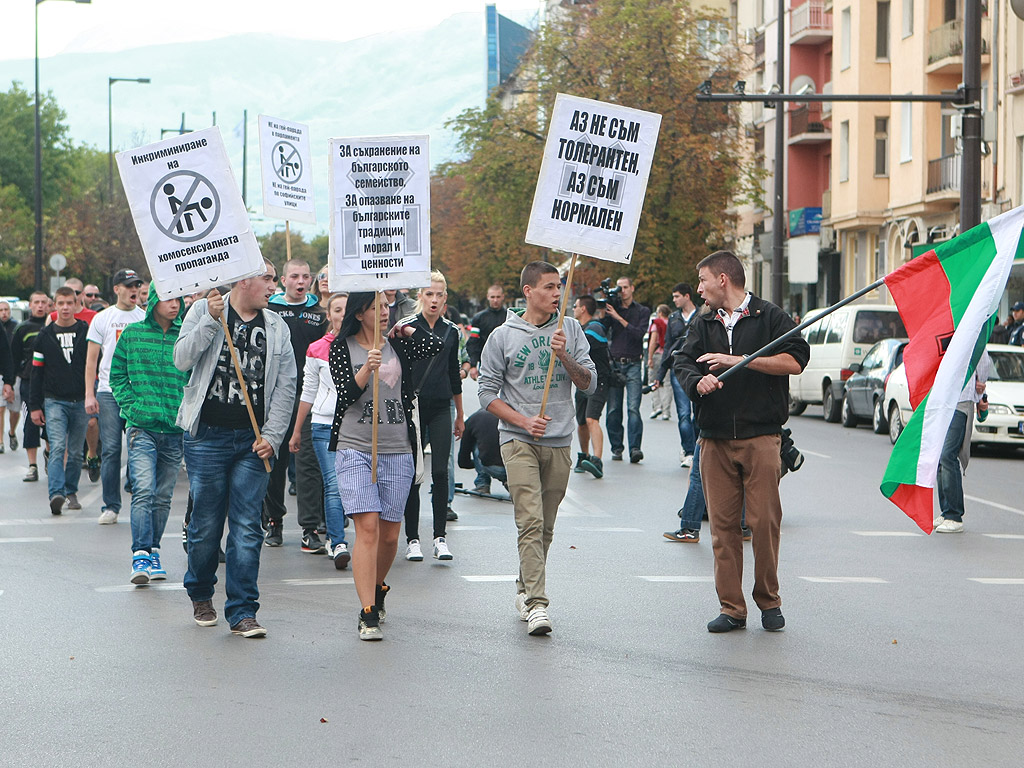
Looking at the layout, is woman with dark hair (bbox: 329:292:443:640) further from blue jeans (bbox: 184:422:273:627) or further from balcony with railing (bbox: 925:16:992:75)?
balcony with railing (bbox: 925:16:992:75)

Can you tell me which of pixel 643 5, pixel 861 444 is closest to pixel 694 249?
pixel 643 5

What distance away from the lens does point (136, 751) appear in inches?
210

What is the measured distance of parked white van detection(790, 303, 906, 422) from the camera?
999 inches

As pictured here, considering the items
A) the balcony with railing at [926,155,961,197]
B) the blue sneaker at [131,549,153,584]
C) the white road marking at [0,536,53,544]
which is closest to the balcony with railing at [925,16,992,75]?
the balcony with railing at [926,155,961,197]

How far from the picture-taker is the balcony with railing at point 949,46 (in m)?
35.9

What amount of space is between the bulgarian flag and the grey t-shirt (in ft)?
7.87

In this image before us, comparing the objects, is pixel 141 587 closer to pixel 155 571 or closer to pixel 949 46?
pixel 155 571

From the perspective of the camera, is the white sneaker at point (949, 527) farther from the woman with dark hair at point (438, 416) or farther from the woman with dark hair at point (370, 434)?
the woman with dark hair at point (370, 434)

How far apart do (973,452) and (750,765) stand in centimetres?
1553

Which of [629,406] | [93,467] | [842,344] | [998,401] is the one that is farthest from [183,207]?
[842,344]

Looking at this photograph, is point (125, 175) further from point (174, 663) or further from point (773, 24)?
point (773, 24)

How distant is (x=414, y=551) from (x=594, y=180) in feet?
9.92

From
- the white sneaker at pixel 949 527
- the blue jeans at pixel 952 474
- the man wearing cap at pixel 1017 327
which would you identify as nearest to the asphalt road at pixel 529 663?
the white sneaker at pixel 949 527

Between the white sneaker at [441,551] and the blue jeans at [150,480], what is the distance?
1.77 meters
